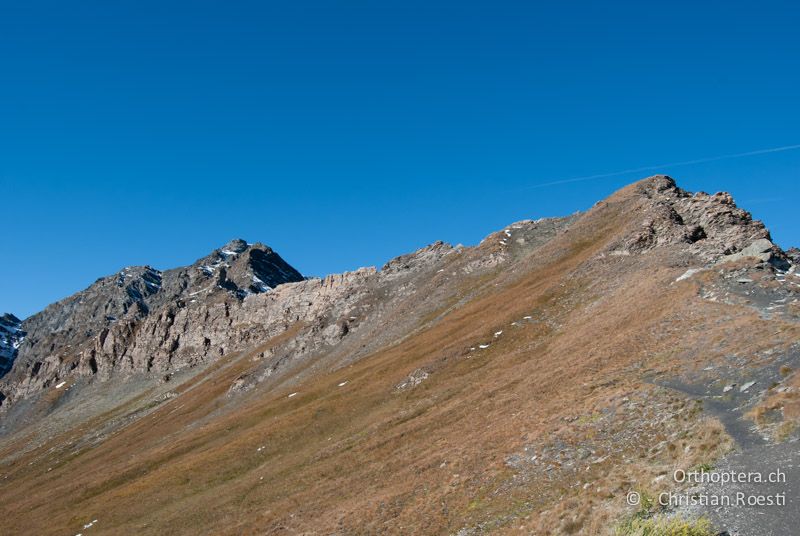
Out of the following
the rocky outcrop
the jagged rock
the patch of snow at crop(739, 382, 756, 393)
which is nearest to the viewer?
the patch of snow at crop(739, 382, 756, 393)

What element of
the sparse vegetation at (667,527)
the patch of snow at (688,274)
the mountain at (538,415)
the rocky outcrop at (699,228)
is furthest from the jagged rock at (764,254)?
the sparse vegetation at (667,527)

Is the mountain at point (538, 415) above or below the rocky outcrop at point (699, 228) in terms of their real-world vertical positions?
below

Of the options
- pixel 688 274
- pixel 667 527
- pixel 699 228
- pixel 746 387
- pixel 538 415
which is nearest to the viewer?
pixel 667 527

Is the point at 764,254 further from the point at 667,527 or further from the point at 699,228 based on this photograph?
the point at 667,527

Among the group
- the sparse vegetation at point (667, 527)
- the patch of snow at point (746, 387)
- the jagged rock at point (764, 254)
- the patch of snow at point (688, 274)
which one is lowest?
the sparse vegetation at point (667, 527)

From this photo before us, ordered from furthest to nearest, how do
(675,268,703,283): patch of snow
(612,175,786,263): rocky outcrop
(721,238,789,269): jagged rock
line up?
(612,175,786,263): rocky outcrop < (675,268,703,283): patch of snow < (721,238,789,269): jagged rock

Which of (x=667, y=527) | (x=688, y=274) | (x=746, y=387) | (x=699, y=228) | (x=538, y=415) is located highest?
(x=699, y=228)

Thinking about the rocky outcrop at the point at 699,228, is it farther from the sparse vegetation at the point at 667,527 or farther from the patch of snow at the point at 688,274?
the sparse vegetation at the point at 667,527

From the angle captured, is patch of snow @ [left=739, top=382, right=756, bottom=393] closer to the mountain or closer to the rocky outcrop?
the mountain

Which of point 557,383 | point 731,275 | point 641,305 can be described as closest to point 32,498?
point 557,383

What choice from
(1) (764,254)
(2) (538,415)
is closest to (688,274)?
(1) (764,254)

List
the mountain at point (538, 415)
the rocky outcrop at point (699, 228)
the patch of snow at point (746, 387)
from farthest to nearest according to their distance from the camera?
the rocky outcrop at point (699, 228) < the patch of snow at point (746, 387) < the mountain at point (538, 415)

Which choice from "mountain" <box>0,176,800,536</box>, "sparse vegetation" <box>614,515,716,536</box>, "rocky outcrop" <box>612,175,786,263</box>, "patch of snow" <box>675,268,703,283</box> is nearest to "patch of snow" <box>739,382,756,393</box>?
"mountain" <box>0,176,800,536</box>

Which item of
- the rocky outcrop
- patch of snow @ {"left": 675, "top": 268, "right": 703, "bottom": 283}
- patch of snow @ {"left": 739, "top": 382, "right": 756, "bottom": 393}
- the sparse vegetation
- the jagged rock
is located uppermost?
the rocky outcrop
